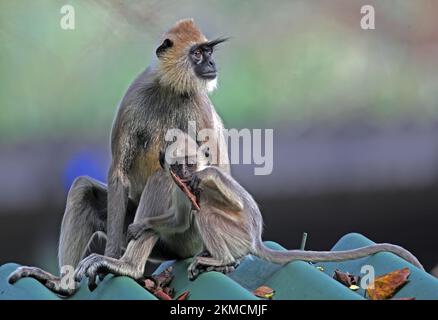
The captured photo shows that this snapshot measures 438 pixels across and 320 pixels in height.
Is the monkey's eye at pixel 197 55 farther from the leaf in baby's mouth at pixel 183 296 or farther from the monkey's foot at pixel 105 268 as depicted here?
the leaf in baby's mouth at pixel 183 296

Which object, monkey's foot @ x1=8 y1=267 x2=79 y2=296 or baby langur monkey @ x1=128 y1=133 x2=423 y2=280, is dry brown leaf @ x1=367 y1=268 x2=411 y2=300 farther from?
monkey's foot @ x1=8 y1=267 x2=79 y2=296

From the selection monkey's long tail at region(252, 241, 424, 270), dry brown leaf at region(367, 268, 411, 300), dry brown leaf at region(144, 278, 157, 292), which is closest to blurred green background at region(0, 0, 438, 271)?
monkey's long tail at region(252, 241, 424, 270)

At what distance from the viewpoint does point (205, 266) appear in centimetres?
615

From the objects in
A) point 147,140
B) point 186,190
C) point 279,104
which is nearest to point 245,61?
point 279,104

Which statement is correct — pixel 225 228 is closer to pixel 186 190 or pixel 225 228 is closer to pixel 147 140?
pixel 186 190

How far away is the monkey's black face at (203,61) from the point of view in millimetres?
7242

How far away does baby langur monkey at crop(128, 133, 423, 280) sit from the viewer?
6258mm

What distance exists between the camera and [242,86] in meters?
11.8

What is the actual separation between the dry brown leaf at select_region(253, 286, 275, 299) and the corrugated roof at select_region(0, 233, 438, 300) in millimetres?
32

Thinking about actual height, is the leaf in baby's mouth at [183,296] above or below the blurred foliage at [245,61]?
below

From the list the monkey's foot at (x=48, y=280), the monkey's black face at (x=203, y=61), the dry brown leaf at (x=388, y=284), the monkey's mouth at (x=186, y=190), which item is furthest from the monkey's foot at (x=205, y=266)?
the monkey's black face at (x=203, y=61)

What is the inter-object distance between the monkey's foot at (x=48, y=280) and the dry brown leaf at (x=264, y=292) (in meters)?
1.09
